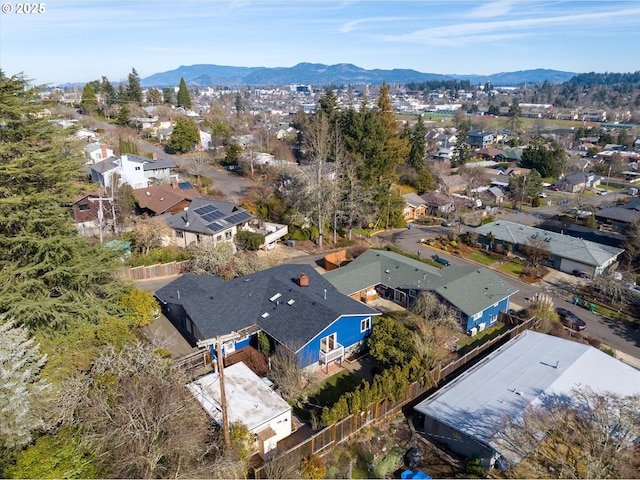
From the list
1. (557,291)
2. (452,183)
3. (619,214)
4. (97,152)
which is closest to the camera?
(557,291)

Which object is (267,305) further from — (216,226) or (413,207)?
(413,207)

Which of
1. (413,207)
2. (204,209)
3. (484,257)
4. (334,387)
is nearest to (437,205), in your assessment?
(413,207)

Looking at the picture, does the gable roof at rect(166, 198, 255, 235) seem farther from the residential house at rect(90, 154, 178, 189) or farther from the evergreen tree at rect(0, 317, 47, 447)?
the evergreen tree at rect(0, 317, 47, 447)

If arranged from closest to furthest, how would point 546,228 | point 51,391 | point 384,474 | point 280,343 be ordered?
1. point 51,391
2. point 384,474
3. point 280,343
4. point 546,228

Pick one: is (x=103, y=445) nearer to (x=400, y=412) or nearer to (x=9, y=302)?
(x=9, y=302)

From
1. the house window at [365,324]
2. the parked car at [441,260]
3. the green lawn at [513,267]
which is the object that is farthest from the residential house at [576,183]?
the house window at [365,324]

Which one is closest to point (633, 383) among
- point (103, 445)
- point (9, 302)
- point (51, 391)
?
point (103, 445)

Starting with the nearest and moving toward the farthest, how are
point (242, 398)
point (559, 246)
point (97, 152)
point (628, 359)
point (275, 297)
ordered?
point (242, 398) → point (275, 297) → point (628, 359) → point (559, 246) → point (97, 152)
